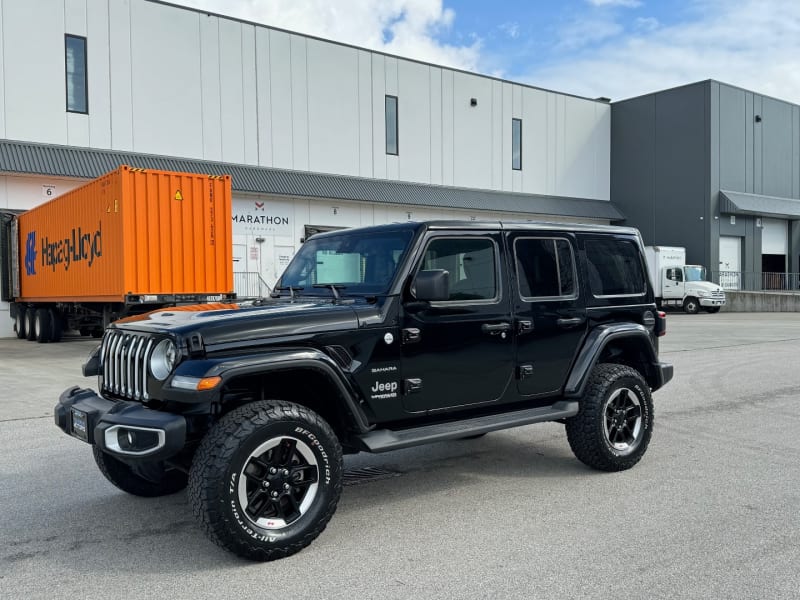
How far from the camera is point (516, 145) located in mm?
35875

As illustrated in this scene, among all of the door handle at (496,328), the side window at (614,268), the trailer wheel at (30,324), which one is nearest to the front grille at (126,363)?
the door handle at (496,328)

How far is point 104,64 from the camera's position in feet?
76.2

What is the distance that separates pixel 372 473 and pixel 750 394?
6.29 metres

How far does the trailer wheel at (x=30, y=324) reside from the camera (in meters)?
20.5

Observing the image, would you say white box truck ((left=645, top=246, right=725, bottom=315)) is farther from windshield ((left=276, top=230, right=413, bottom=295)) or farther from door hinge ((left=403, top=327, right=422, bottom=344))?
door hinge ((left=403, top=327, right=422, bottom=344))

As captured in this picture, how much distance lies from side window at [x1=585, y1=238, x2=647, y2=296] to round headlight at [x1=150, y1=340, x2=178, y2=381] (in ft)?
11.0

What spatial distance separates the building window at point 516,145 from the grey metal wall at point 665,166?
26.5 ft

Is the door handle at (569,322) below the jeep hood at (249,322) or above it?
below

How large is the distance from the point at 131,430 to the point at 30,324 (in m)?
19.2

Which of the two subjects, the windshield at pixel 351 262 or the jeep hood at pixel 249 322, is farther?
the windshield at pixel 351 262

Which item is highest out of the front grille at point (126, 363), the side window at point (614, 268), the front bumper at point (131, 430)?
the side window at point (614, 268)

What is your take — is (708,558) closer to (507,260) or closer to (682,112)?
(507,260)

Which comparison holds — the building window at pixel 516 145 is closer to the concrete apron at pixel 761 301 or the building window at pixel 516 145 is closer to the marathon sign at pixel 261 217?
the concrete apron at pixel 761 301

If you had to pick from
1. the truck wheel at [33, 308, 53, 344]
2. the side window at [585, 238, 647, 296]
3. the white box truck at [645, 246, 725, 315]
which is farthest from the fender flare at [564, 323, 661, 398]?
the white box truck at [645, 246, 725, 315]
